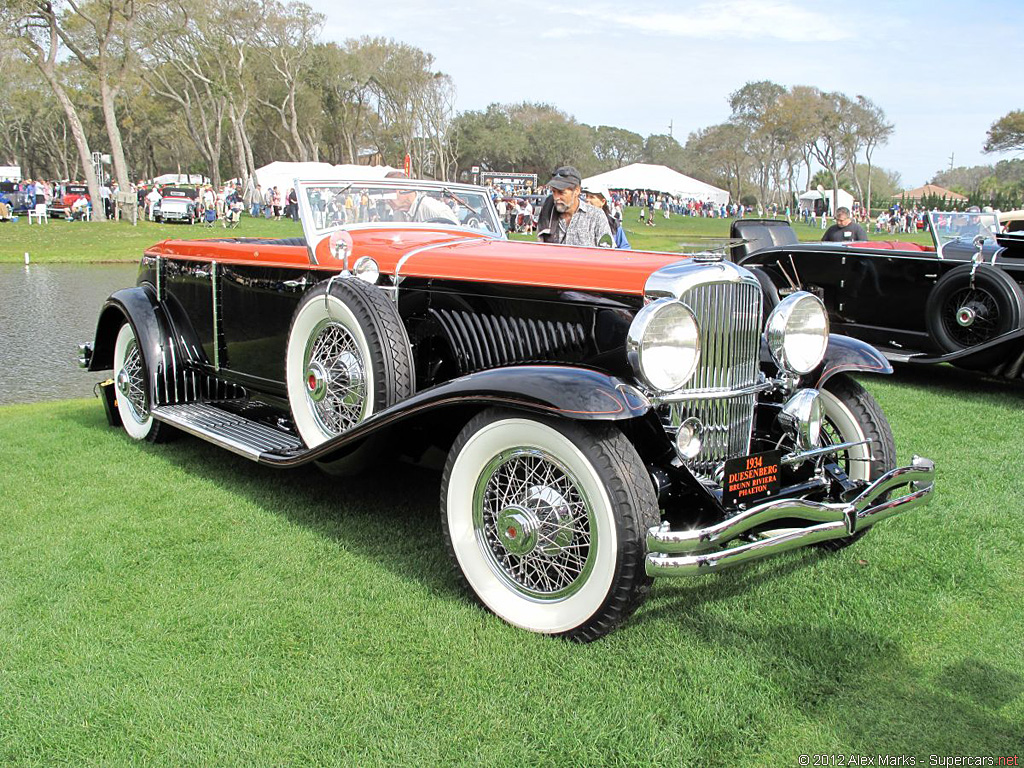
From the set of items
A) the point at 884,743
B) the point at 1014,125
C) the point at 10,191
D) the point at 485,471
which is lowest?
the point at 884,743

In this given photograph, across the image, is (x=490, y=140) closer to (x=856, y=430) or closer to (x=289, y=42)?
(x=289, y=42)

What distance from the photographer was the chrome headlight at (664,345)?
3020 mm

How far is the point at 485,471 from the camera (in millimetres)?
3266

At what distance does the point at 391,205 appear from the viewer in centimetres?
498

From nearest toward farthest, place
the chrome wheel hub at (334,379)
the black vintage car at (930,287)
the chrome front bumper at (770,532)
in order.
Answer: the chrome front bumper at (770,532)
the chrome wheel hub at (334,379)
the black vintage car at (930,287)

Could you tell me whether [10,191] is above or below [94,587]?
above

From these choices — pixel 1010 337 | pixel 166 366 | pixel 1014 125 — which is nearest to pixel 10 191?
pixel 166 366

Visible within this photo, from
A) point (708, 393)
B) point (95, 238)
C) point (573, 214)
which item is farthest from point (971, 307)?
point (95, 238)

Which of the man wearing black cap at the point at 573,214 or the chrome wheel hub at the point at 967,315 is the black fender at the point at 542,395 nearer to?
the man wearing black cap at the point at 573,214

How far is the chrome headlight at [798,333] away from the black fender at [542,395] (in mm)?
785

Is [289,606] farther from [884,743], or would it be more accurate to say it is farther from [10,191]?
[10,191]

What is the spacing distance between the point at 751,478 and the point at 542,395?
2.96 feet

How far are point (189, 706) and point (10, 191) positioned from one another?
44.8m

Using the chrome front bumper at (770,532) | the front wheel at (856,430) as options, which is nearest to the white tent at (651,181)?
the front wheel at (856,430)
